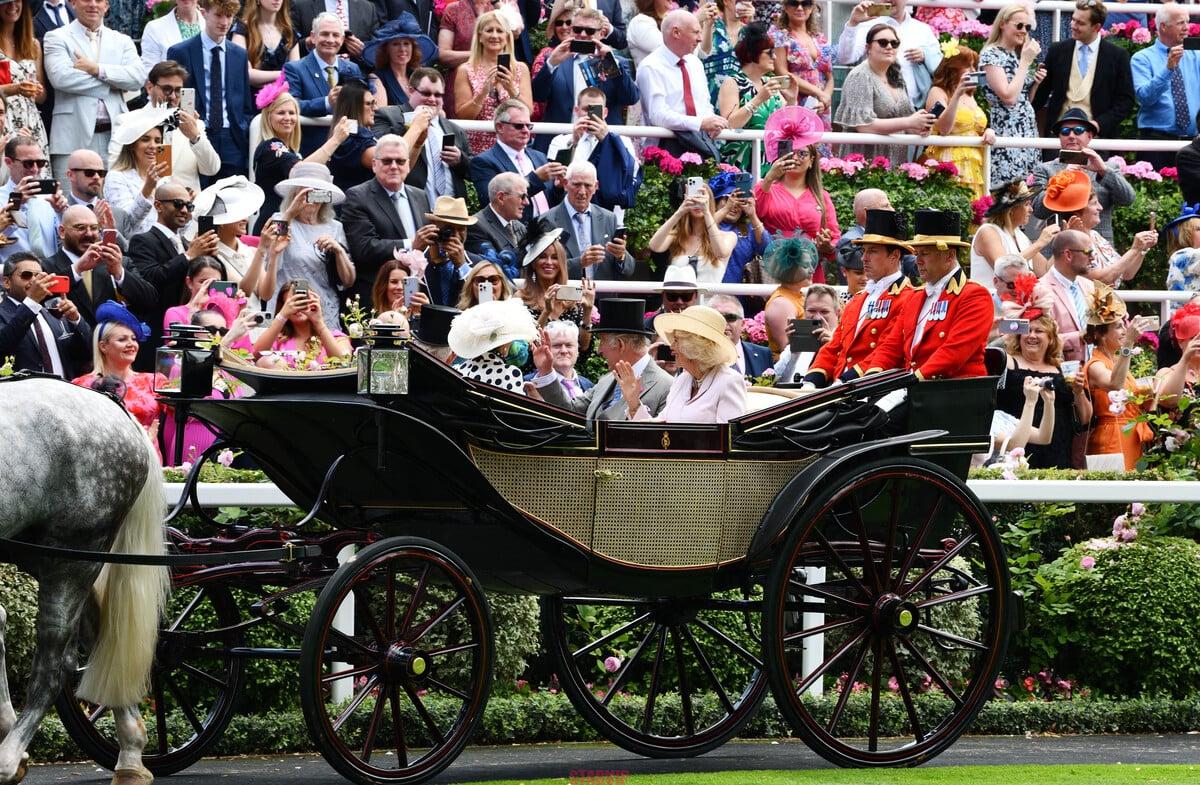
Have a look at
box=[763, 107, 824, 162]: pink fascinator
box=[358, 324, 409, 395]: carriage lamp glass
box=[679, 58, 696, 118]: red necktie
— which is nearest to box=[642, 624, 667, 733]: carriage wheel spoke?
box=[358, 324, 409, 395]: carriage lamp glass

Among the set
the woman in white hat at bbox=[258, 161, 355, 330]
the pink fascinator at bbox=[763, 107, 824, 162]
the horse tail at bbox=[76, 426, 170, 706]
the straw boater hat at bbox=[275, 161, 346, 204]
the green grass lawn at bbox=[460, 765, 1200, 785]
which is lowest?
the green grass lawn at bbox=[460, 765, 1200, 785]

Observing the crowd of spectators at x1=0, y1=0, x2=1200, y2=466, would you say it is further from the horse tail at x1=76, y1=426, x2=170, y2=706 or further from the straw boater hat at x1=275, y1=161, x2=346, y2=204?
the horse tail at x1=76, y1=426, x2=170, y2=706

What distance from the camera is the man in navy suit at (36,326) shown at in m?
11.4

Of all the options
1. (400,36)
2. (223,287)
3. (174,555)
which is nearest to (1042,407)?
(223,287)

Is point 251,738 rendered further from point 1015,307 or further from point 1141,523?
point 1015,307

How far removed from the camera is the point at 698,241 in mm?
14867

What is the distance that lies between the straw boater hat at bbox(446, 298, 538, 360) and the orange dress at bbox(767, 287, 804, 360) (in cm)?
519

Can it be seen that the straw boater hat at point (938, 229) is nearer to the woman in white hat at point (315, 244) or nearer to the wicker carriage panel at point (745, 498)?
the wicker carriage panel at point (745, 498)

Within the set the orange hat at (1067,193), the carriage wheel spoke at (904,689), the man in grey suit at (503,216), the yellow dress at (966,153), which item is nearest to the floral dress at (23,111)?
the man in grey suit at (503,216)

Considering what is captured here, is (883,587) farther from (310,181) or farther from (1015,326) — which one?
(310,181)

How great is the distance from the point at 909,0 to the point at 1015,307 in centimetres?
570

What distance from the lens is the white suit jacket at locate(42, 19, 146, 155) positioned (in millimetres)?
13906

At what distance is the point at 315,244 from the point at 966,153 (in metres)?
6.92

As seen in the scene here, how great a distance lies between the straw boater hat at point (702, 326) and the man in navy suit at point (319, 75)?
6.24 m
